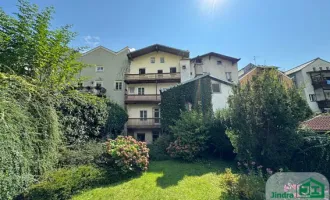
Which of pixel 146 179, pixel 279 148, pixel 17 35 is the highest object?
pixel 17 35

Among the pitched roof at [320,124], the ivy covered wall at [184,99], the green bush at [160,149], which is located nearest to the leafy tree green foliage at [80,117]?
the green bush at [160,149]

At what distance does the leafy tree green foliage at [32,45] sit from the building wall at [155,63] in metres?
15.9

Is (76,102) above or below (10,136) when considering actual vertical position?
above

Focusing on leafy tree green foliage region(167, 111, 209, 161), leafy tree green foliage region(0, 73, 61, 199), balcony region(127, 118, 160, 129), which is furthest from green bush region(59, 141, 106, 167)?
balcony region(127, 118, 160, 129)

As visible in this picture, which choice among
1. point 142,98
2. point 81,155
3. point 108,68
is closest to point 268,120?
point 81,155

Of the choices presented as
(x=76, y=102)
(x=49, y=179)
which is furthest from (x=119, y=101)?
(x=49, y=179)

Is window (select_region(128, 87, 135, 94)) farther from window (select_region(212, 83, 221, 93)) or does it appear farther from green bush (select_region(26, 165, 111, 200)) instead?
green bush (select_region(26, 165, 111, 200))

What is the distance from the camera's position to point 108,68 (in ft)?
83.0

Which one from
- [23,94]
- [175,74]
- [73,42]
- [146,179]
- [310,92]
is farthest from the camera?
[310,92]

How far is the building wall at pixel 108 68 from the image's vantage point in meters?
24.6

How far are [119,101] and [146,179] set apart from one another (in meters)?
16.9

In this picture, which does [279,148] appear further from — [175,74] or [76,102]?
[175,74]

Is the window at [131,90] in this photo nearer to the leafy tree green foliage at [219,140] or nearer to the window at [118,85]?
the window at [118,85]

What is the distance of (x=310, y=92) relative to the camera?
30.2 m
